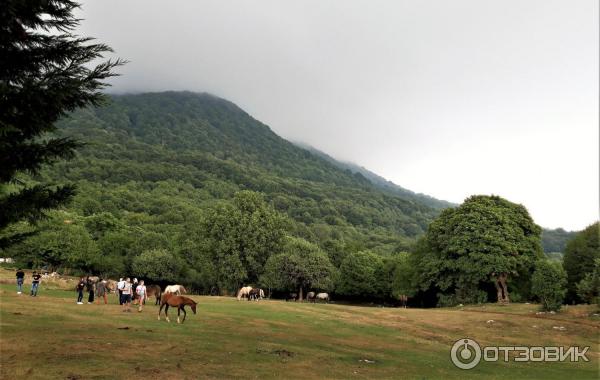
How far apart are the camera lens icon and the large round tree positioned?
31320 millimetres

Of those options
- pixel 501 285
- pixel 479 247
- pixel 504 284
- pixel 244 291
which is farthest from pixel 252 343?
pixel 501 285

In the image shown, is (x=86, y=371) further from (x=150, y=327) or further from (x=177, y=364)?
(x=150, y=327)

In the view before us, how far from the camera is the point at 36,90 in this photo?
1191 cm

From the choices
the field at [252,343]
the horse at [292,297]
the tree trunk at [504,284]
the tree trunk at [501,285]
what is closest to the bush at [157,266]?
the horse at [292,297]

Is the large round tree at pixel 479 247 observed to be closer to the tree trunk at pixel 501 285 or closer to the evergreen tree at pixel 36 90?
the tree trunk at pixel 501 285

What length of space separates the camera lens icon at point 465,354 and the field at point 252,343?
54 cm

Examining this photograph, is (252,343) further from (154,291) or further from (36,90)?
(154,291)

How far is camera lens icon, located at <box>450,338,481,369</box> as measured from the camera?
77.2 feet

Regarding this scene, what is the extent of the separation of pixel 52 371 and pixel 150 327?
922 cm

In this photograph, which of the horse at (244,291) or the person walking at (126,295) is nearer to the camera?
the person walking at (126,295)

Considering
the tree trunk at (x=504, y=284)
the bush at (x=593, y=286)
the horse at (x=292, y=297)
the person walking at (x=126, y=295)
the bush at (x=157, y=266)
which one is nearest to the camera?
the person walking at (x=126, y=295)

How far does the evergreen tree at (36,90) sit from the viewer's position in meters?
12.0

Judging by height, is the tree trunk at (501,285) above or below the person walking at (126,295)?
above

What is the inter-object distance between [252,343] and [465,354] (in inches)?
515
